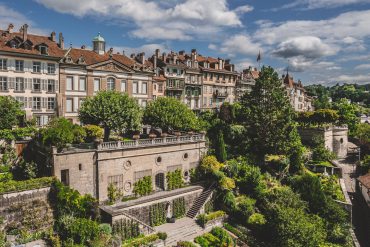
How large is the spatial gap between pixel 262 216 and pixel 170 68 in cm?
3646

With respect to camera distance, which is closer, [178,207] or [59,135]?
[59,135]

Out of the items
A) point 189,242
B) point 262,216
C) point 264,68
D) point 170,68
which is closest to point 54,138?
point 189,242

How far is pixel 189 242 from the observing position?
27.2 meters

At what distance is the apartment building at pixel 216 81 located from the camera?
226 feet

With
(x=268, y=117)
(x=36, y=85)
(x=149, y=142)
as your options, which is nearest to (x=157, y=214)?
(x=149, y=142)

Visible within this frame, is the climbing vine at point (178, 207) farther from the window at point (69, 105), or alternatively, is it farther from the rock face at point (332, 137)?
the rock face at point (332, 137)

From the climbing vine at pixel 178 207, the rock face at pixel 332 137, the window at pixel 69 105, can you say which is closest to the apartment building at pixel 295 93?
the rock face at pixel 332 137

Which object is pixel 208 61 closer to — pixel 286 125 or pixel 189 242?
pixel 286 125

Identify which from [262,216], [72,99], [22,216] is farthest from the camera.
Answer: [72,99]

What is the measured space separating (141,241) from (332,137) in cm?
4355

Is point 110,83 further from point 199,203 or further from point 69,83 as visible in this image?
point 199,203

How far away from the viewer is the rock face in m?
54.4

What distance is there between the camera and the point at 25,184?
2542cm

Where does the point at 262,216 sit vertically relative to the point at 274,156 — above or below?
below
